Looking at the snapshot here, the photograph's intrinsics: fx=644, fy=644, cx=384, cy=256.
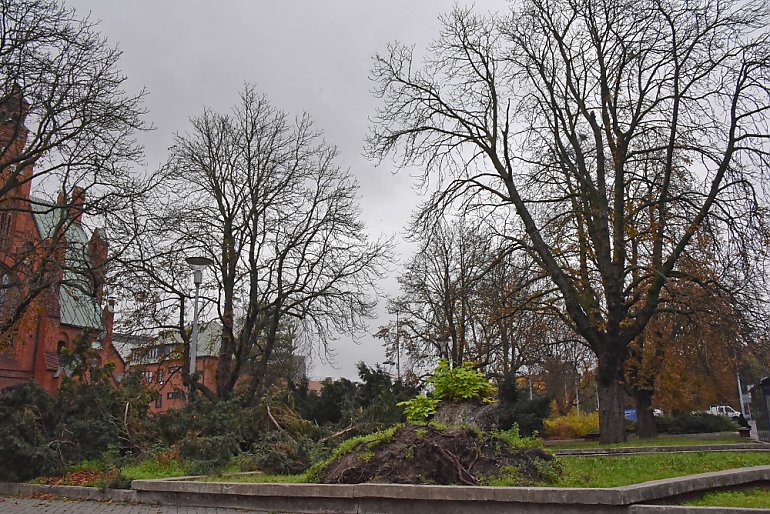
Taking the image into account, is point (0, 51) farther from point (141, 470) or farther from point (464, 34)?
point (464, 34)

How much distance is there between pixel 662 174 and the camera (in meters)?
20.4

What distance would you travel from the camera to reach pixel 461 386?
39.8 feet

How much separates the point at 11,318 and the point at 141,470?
6798mm

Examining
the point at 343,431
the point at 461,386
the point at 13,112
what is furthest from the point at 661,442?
the point at 13,112

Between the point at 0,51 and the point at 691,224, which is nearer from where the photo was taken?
the point at 0,51

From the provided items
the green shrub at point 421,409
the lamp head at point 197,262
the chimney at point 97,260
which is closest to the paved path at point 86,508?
the green shrub at point 421,409

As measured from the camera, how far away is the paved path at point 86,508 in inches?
→ 397

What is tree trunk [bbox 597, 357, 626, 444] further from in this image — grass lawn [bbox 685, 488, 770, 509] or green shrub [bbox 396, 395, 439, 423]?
grass lawn [bbox 685, 488, 770, 509]

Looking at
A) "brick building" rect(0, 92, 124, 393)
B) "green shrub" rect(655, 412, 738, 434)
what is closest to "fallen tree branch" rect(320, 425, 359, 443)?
"brick building" rect(0, 92, 124, 393)

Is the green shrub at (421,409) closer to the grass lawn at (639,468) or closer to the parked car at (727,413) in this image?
the grass lawn at (639,468)

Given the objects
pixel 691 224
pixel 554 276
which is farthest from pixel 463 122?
pixel 691 224

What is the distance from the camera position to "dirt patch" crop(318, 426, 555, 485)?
29.2ft

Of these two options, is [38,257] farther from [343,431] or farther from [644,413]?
[644,413]

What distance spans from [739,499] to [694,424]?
3655 cm
